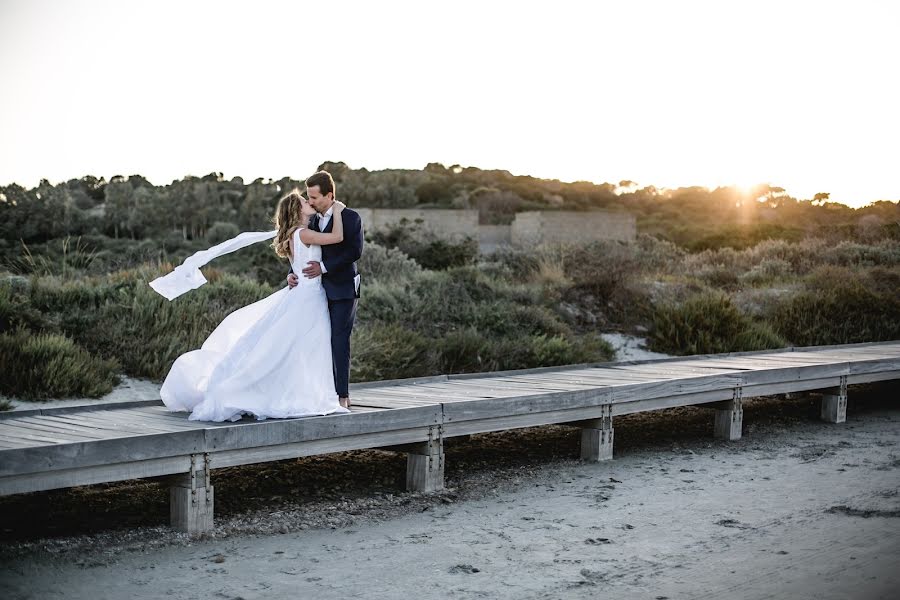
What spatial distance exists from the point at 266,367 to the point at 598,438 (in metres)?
3.21

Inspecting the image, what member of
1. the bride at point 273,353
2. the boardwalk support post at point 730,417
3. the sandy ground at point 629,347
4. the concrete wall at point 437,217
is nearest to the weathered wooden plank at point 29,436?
the bride at point 273,353

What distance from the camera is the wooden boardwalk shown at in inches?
194

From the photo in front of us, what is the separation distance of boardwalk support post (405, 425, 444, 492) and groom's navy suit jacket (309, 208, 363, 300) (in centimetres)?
121

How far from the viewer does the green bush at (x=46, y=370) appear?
809 centimetres

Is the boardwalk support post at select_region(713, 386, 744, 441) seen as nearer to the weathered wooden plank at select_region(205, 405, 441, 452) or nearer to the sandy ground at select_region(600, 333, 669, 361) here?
the weathered wooden plank at select_region(205, 405, 441, 452)

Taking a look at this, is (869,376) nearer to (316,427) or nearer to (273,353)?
(316,427)

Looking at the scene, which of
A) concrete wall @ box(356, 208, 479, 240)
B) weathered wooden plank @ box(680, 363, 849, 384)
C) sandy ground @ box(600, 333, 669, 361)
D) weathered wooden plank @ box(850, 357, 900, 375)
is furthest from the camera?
concrete wall @ box(356, 208, 479, 240)

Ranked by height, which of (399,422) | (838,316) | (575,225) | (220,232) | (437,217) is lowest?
(399,422)

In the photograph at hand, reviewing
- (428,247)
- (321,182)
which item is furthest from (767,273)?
(321,182)

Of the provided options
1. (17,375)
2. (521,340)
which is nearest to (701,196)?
(521,340)

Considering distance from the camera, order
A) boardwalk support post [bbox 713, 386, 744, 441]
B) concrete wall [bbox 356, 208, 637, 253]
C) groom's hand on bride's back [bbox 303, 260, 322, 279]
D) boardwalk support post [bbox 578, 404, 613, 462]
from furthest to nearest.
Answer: concrete wall [bbox 356, 208, 637, 253]
boardwalk support post [bbox 713, 386, 744, 441]
boardwalk support post [bbox 578, 404, 613, 462]
groom's hand on bride's back [bbox 303, 260, 322, 279]

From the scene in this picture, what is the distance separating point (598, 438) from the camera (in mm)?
7891

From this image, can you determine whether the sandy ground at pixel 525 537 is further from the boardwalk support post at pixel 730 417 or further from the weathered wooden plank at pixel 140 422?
the boardwalk support post at pixel 730 417

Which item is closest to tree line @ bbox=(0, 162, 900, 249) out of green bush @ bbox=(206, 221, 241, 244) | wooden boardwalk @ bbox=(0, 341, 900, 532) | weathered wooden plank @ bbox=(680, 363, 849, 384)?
green bush @ bbox=(206, 221, 241, 244)
